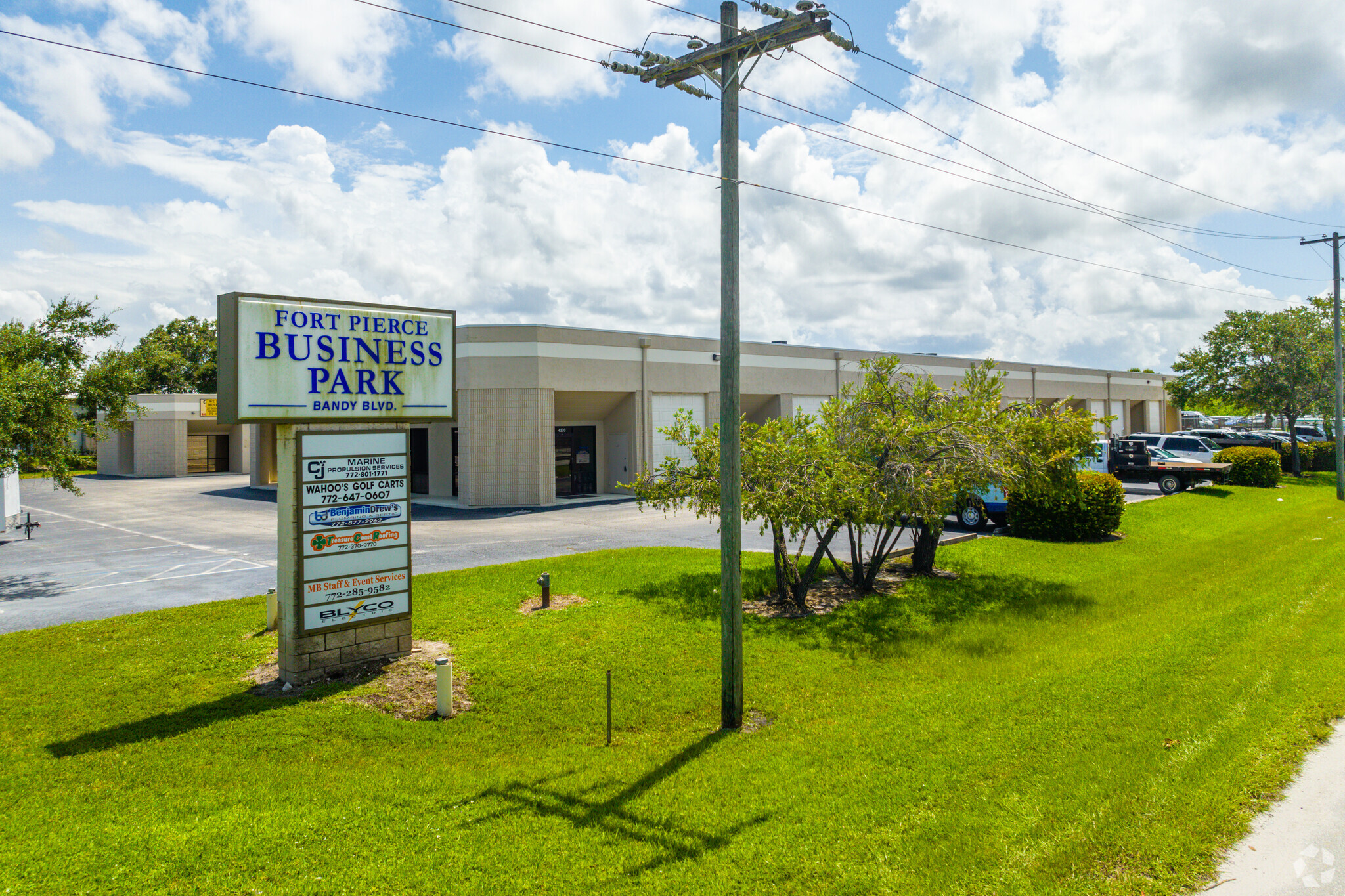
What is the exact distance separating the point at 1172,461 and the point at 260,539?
31.2m

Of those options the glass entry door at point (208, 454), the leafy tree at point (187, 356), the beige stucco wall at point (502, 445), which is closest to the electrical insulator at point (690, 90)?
the beige stucco wall at point (502, 445)

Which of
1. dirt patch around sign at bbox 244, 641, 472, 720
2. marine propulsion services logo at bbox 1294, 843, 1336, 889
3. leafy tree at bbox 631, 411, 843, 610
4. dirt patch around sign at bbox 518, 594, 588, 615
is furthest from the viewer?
dirt patch around sign at bbox 518, 594, 588, 615

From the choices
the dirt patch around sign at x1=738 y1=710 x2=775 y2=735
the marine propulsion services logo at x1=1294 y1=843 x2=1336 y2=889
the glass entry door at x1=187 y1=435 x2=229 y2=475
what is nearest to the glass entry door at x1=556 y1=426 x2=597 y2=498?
the dirt patch around sign at x1=738 y1=710 x2=775 y2=735

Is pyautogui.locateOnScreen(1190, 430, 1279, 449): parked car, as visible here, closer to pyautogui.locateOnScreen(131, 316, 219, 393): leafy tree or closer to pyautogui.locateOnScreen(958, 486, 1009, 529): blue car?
pyautogui.locateOnScreen(958, 486, 1009, 529): blue car

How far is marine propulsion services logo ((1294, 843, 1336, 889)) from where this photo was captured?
16.1ft

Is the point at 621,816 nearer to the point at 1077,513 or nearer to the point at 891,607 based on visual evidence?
the point at 891,607

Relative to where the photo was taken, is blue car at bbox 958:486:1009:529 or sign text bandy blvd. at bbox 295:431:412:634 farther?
blue car at bbox 958:486:1009:529

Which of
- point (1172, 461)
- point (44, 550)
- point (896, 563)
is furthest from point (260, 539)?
Result: point (1172, 461)

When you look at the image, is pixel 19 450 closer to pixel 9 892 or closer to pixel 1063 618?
pixel 9 892

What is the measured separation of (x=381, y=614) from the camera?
1052 cm

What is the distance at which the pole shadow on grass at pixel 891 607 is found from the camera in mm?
12211

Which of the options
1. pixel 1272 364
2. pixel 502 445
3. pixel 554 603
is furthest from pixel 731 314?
pixel 1272 364

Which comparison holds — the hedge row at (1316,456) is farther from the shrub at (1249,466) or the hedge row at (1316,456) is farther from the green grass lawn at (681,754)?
the green grass lawn at (681,754)

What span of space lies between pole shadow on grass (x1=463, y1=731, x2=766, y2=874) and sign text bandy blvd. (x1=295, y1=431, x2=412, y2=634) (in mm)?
4405
